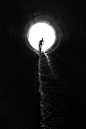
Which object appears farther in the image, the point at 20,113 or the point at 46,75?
the point at 46,75

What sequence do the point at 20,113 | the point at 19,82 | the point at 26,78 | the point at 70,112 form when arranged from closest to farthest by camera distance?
the point at 20,113 → the point at 70,112 → the point at 19,82 → the point at 26,78

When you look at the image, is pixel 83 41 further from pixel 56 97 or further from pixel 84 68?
pixel 56 97

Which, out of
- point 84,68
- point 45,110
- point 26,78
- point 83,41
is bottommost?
point 45,110

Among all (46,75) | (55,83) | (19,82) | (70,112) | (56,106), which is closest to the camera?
(70,112)

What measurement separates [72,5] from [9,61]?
355 centimetres

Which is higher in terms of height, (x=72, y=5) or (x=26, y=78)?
(x=72, y=5)

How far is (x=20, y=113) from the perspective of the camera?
254 inches

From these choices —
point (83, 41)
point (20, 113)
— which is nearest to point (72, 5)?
point (83, 41)

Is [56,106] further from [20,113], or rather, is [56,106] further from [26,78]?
[26,78]

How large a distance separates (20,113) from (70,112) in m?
1.80

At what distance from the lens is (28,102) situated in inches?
290

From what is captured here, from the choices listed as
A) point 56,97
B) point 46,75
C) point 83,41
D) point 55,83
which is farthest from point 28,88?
point 46,75

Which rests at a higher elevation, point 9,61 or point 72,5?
point 72,5

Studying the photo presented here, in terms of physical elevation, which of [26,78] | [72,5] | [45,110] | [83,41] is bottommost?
[45,110]
